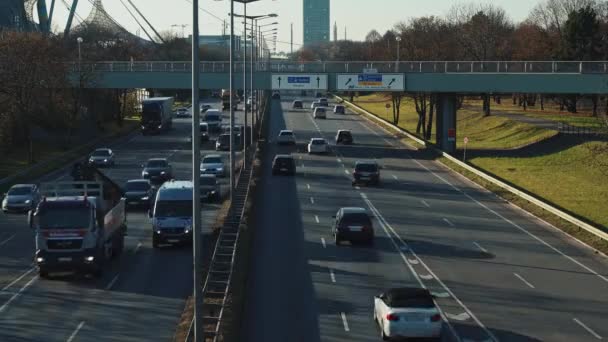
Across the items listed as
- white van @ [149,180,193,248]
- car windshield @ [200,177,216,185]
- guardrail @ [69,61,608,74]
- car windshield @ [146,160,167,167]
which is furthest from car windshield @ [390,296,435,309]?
guardrail @ [69,61,608,74]

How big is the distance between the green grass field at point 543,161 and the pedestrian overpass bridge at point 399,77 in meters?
4.48

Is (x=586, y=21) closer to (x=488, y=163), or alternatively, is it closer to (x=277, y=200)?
(x=488, y=163)

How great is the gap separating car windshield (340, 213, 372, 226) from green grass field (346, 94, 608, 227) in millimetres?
11801

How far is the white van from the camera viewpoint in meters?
34.8

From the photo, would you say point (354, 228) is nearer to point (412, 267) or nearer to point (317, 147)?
point (412, 267)

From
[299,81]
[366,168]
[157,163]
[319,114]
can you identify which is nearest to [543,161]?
[366,168]

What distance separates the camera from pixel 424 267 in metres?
31.7

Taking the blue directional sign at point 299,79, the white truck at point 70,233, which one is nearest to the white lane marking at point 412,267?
the white truck at point 70,233

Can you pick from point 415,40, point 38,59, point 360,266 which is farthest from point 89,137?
point 360,266

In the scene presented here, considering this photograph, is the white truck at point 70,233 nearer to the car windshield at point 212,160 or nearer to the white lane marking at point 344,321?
the white lane marking at point 344,321

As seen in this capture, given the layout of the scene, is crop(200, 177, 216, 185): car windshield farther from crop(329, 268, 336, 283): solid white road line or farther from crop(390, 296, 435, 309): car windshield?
crop(390, 296, 435, 309): car windshield

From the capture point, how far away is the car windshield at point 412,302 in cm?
2155

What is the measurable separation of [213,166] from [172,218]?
75.8ft

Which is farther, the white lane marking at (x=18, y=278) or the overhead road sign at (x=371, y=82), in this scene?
the overhead road sign at (x=371, y=82)
